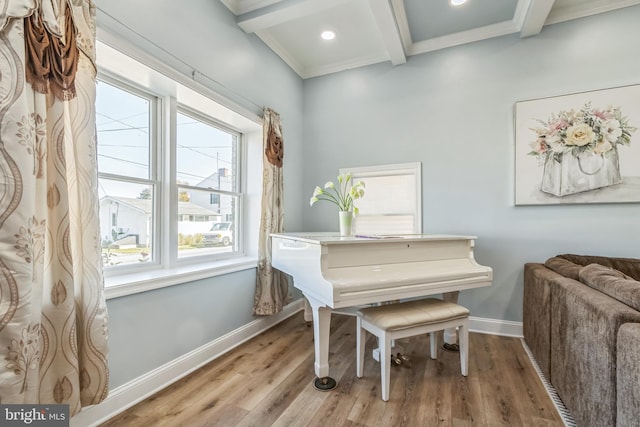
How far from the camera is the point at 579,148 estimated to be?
102 inches

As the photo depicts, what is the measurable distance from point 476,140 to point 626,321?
7.04 ft

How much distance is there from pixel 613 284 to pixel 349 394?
155cm

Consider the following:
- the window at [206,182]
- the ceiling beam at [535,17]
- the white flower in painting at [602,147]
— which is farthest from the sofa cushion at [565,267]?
the window at [206,182]

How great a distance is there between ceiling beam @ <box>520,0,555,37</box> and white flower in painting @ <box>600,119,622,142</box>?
1022 mm

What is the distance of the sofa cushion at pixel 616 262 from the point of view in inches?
90.0

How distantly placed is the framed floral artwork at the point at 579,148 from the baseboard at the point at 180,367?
1247 millimetres

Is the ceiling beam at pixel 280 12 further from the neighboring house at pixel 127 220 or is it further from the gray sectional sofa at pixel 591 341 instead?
the gray sectional sofa at pixel 591 341

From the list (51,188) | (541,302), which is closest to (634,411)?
(541,302)

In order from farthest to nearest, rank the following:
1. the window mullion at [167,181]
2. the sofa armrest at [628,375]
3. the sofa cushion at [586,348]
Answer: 1. the window mullion at [167,181]
2. the sofa cushion at [586,348]
3. the sofa armrest at [628,375]

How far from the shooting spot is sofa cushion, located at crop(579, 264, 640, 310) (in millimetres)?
1257

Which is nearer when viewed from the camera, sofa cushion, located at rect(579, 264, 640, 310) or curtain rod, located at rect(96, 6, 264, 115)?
sofa cushion, located at rect(579, 264, 640, 310)

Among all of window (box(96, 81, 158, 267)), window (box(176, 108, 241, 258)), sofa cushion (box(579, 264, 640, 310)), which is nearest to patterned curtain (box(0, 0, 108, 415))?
window (box(96, 81, 158, 267))

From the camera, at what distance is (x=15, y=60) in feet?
3.75

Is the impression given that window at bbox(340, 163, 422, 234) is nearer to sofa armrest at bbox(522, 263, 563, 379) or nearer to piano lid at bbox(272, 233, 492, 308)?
piano lid at bbox(272, 233, 492, 308)
